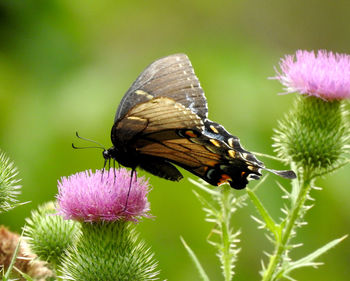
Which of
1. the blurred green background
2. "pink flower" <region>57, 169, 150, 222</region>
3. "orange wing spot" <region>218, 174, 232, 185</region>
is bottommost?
"pink flower" <region>57, 169, 150, 222</region>

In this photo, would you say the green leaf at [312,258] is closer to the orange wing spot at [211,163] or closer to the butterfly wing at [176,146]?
the butterfly wing at [176,146]

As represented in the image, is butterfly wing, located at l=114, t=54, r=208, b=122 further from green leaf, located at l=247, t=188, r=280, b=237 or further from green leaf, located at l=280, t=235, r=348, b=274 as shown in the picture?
green leaf, located at l=280, t=235, r=348, b=274

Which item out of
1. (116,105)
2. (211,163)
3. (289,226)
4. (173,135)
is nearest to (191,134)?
(173,135)

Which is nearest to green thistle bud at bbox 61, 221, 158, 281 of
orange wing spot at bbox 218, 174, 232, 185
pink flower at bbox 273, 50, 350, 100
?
orange wing spot at bbox 218, 174, 232, 185

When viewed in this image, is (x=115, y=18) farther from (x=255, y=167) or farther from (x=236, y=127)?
(x=255, y=167)

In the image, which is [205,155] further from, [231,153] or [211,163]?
[231,153]

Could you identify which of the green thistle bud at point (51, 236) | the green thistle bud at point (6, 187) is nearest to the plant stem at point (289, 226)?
the green thistle bud at point (51, 236)

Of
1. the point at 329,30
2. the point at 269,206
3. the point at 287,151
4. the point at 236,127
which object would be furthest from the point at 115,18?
the point at 287,151
